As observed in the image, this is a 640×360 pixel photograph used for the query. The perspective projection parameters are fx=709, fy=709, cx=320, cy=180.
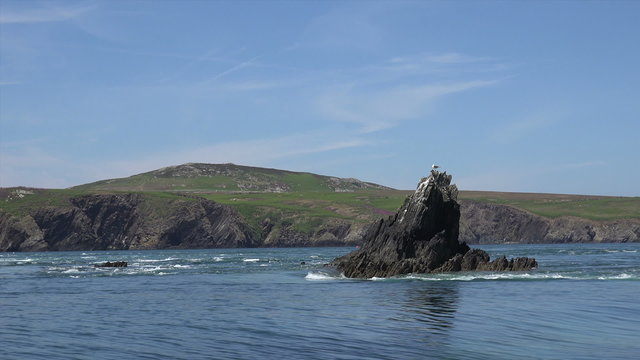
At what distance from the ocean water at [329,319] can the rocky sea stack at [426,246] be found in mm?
10877

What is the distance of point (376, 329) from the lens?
3475cm

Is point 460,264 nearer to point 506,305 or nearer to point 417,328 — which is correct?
point 506,305

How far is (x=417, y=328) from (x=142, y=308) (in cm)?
2031

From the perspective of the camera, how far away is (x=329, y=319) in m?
39.2

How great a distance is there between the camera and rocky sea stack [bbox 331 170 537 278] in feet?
265

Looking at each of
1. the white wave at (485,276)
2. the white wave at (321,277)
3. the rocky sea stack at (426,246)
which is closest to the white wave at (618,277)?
the white wave at (485,276)

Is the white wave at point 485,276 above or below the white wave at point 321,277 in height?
above

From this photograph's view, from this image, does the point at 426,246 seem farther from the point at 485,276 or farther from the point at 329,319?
the point at 329,319

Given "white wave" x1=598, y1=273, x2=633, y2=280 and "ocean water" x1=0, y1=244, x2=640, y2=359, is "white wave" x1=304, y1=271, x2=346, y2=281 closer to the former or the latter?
"ocean water" x1=0, y1=244, x2=640, y2=359

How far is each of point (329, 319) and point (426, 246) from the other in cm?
4554

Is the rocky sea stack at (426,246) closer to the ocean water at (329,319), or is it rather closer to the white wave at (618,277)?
the ocean water at (329,319)

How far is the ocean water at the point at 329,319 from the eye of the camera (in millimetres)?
29303

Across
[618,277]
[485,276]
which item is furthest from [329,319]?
[618,277]

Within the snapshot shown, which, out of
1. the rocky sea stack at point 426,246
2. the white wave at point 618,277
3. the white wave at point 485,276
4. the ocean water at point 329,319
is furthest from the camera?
the rocky sea stack at point 426,246
